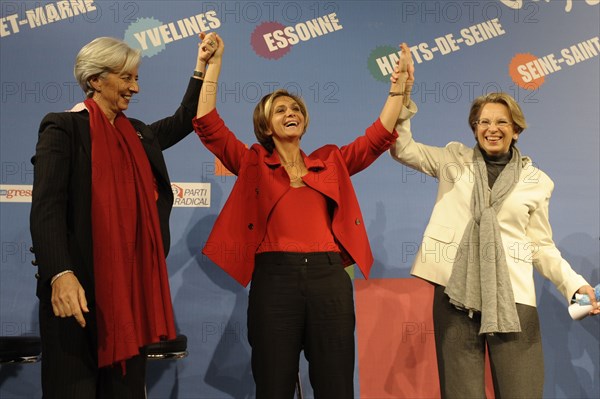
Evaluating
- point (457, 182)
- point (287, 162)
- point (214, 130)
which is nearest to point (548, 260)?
point (457, 182)

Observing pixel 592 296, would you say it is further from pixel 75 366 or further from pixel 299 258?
pixel 75 366

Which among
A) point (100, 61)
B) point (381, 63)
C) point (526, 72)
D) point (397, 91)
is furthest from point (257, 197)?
point (526, 72)

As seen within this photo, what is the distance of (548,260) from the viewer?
2.78 meters

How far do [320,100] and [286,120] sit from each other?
0.98 m

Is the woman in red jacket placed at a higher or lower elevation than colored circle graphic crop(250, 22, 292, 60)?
lower

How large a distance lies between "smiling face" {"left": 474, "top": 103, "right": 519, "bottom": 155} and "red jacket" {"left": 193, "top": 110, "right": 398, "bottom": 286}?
341mm

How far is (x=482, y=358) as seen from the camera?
262 centimetres

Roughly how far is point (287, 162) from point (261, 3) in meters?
1.28

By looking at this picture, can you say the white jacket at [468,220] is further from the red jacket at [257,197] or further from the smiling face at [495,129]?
the red jacket at [257,197]

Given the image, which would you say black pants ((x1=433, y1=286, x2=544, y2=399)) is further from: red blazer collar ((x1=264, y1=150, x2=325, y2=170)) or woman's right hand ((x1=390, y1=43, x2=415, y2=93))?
woman's right hand ((x1=390, y1=43, x2=415, y2=93))

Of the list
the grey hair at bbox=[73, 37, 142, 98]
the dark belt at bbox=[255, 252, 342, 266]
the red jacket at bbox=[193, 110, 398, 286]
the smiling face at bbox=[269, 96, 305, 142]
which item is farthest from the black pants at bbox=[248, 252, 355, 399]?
the grey hair at bbox=[73, 37, 142, 98]

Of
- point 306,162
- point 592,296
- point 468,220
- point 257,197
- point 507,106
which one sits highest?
point 507,106

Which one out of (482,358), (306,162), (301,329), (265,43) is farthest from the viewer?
(265,43)

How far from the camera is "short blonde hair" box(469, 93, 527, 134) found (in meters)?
2.77
